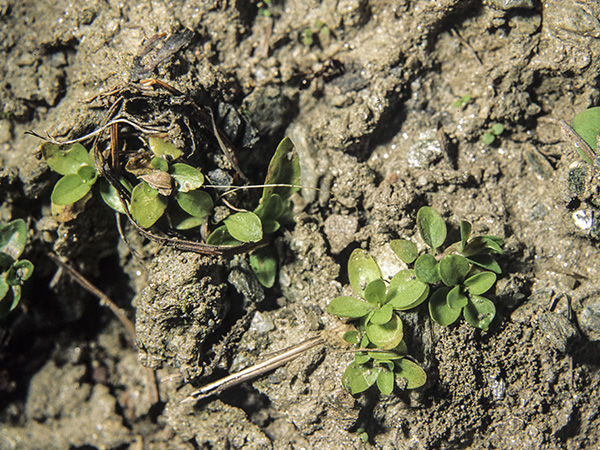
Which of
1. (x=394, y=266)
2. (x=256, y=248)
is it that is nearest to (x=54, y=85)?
(x=256, y=248)

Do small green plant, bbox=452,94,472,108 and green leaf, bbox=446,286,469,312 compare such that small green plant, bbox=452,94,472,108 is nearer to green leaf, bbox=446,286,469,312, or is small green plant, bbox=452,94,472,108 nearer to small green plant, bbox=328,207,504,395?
small green plant, bbox=328,207,504,395

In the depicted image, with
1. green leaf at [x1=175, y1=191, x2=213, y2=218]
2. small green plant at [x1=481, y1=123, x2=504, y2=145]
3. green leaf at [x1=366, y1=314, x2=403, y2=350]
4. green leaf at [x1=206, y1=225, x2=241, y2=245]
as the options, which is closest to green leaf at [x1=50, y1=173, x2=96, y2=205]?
green leaf at [x1=175, y1=191, x2=213, y2=218]

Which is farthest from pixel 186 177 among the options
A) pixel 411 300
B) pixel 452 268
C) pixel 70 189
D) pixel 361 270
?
pixel 452 268

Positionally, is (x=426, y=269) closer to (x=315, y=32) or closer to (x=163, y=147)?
(x=163, y=147)

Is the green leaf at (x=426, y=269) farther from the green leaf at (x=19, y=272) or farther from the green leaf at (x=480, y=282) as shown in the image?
the green leaf at (x=19, y=272)

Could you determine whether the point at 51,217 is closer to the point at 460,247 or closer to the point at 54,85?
the point at 54,85

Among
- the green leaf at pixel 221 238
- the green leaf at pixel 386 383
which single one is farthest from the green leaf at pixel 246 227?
the green leaf at pixel 386 383

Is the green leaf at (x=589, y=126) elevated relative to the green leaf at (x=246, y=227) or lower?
lower
